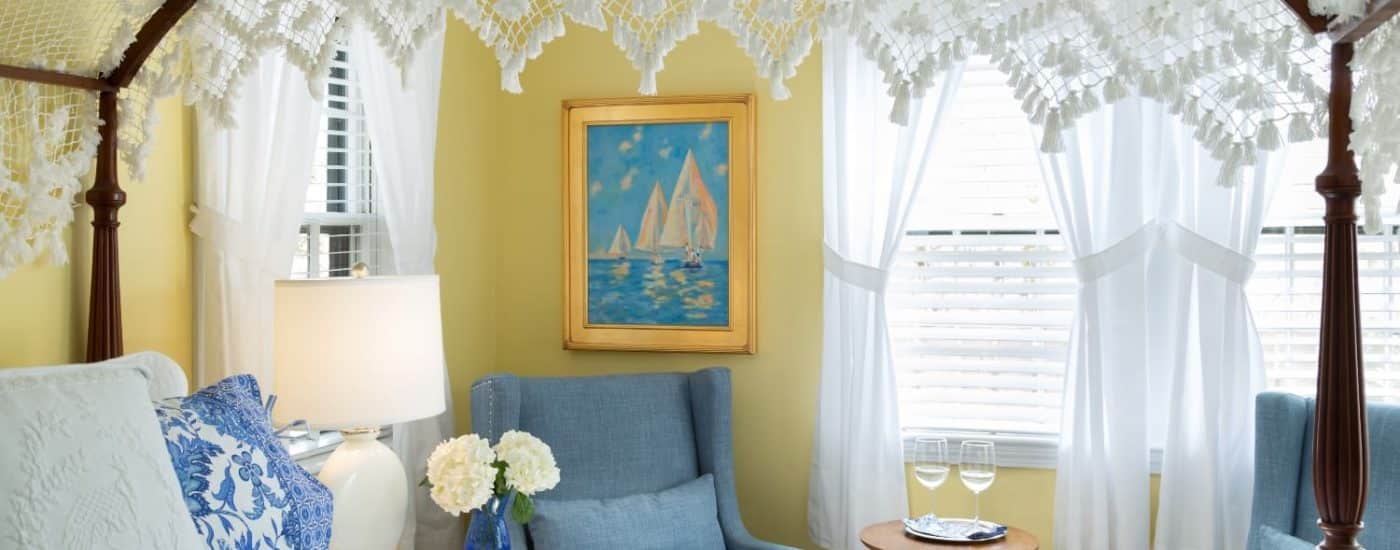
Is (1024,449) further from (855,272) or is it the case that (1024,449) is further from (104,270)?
(104,270)

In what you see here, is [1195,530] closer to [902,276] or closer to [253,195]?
[902,276]

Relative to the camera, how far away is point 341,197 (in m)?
3.67

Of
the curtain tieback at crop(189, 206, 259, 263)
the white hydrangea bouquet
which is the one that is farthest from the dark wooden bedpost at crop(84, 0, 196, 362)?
the white hydrangea bouquet

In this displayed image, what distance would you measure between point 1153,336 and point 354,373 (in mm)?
2162

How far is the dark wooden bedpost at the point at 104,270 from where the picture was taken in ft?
8.52

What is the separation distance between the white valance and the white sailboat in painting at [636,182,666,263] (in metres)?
1.49

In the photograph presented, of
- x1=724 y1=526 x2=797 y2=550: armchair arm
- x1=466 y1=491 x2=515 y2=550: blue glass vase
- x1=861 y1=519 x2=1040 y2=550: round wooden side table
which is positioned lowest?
x1=724 y1=526 x2=797 y2=550: armchair arm

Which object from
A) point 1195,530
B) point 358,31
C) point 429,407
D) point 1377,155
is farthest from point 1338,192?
point 358,31

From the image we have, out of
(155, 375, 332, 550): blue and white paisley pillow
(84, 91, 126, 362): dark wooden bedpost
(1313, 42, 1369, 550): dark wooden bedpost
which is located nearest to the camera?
(155, 375, 332, 550): blue and white paisley pillow

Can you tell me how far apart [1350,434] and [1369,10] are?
0.71 meters

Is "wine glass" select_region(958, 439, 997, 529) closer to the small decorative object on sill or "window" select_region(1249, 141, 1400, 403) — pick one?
"window" select_region(1249, 141, 1400, 403)

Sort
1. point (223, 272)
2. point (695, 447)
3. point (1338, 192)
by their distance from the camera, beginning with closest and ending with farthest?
1. point (1338, 192)
2. point (223, 272)
3. point (695, 447)

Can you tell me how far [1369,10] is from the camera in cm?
203

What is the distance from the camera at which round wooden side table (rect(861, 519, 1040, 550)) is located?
3.41m
